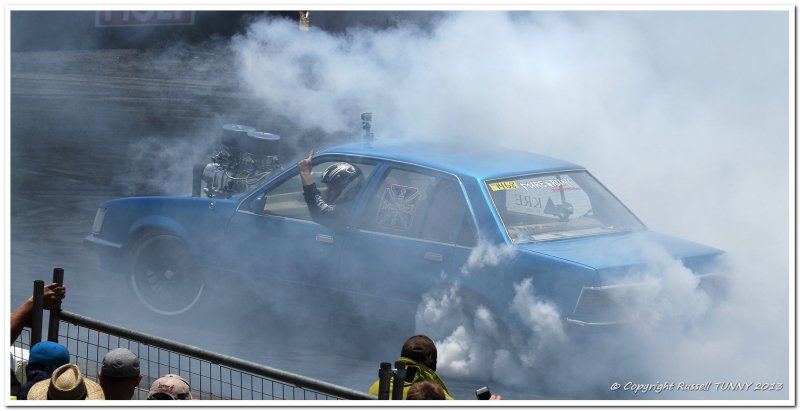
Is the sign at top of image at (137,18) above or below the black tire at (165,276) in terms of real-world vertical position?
above

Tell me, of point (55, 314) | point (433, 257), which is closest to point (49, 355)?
point (55, 314)

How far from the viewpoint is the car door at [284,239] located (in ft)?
23.4

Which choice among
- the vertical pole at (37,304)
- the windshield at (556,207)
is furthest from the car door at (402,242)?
the vertical pole at (37,304)

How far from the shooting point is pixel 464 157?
720cm

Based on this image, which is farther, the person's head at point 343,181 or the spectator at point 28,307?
the person's head at point 343,181

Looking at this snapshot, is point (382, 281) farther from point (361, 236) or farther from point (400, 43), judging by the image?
point (400, 43)

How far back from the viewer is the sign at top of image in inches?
853

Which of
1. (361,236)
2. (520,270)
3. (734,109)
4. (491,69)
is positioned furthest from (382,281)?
(734,109)

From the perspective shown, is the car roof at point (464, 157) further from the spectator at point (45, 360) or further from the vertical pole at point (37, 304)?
the spectator at point (45, 360)

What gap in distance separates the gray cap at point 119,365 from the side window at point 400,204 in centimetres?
243

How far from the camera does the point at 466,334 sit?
6637mm

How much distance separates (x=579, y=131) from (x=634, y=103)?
0.47 meters

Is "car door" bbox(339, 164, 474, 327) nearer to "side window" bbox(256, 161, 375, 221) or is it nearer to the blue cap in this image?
"side window" bbox(256, 161, 375, 221)

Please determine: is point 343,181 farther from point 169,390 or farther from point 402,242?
point 169,390
